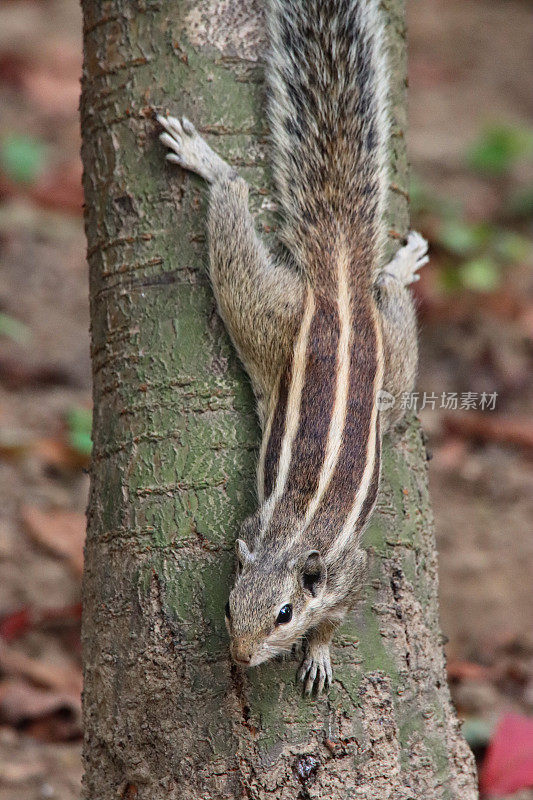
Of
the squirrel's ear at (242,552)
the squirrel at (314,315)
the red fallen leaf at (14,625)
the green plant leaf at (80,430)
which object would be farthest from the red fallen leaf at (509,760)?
the green plant leaf at (80,430)

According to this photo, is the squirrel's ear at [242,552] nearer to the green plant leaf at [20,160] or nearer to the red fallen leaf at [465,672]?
the red fallen leaf at [465,672]

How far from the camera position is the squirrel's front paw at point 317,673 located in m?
2.44

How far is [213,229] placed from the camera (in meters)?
2.71

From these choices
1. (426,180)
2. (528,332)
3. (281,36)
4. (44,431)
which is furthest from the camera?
(426,180)

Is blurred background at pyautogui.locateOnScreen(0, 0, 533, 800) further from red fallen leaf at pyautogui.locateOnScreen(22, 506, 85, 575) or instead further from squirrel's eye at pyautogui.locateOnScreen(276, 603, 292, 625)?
squirrel's eye at pyautogui.locateOnScreen(276, 603, 292, 625)

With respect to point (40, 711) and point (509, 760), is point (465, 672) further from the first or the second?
point (40, 711)

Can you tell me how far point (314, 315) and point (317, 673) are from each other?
1071mm

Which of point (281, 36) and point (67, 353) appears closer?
point (281, 36)

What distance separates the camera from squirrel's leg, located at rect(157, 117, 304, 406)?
269 centimetres

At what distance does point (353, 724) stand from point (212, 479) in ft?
2.49

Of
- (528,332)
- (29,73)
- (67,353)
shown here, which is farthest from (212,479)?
(29,73)

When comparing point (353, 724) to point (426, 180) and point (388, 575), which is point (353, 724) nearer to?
point (388, 575)

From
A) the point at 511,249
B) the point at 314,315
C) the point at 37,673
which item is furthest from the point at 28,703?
the point at 511,249

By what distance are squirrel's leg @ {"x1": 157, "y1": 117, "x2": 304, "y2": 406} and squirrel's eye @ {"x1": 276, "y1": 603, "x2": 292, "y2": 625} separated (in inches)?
24.0
